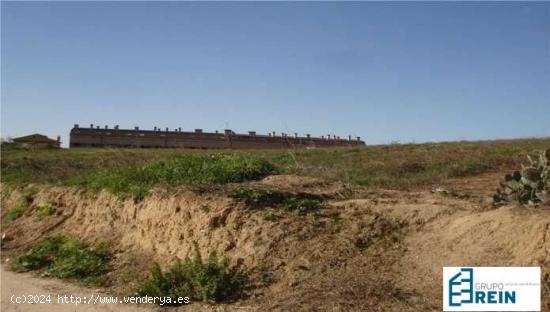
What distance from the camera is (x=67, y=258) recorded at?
1071 cm

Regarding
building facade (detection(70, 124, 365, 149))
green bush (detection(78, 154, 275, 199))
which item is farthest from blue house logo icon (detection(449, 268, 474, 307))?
building facade (detection(70, 124, 365, 149))

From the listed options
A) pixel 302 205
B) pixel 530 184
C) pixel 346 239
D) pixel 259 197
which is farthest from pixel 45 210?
pixel 530 184

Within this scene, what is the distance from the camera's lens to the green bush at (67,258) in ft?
32.6

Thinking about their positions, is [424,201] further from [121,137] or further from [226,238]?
[121,137]

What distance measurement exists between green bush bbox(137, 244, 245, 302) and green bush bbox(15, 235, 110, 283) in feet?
5.86

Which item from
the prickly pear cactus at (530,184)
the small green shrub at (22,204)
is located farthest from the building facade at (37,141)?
the prickly pear cactus at (530,184)

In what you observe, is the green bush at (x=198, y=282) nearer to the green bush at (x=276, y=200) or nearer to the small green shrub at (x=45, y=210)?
the green bush at (x=276, y=200)

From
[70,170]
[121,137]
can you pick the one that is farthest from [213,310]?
[121,137]

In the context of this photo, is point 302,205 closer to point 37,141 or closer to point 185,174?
point 185,174

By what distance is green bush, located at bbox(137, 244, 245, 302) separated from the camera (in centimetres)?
760

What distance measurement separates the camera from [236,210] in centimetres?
924

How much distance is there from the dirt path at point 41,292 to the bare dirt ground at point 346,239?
3.89 ft

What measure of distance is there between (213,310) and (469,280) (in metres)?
3.04

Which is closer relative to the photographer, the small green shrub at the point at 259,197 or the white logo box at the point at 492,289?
the white logo box at the point at 492,289
